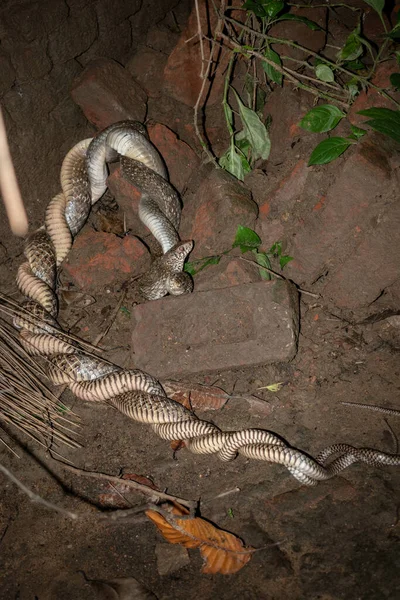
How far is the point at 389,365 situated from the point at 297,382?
0.63 metres

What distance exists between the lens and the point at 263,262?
3.70 metres

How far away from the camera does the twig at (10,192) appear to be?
399 cm

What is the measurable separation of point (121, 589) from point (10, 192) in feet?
10.3

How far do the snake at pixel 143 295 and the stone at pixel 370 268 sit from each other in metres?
1.12

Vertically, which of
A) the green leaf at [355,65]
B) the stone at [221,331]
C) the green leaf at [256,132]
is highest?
the green leaf at [355,65]

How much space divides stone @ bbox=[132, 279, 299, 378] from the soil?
16cm

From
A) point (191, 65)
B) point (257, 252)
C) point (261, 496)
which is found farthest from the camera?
point (191, 65)

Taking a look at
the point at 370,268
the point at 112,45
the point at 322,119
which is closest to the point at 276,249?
the point at 370,268

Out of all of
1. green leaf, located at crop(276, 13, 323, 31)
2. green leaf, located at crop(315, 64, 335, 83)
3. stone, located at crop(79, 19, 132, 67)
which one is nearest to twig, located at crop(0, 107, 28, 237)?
stone, located at crop(79, 19, 132, 67)

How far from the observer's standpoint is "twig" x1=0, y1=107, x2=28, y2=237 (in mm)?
3988

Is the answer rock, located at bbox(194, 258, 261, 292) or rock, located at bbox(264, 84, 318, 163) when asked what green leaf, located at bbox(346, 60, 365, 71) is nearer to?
rock, located at bbox(264, 84, 318, 163)

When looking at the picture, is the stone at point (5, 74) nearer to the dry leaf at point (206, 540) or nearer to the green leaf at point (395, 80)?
the green leaf at point (395, 80)

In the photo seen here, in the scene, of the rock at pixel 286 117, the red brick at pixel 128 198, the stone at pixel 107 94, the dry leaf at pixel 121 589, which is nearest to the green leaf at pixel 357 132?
the rock at pixel 286 117

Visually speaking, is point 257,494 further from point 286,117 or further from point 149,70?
point 149,70
